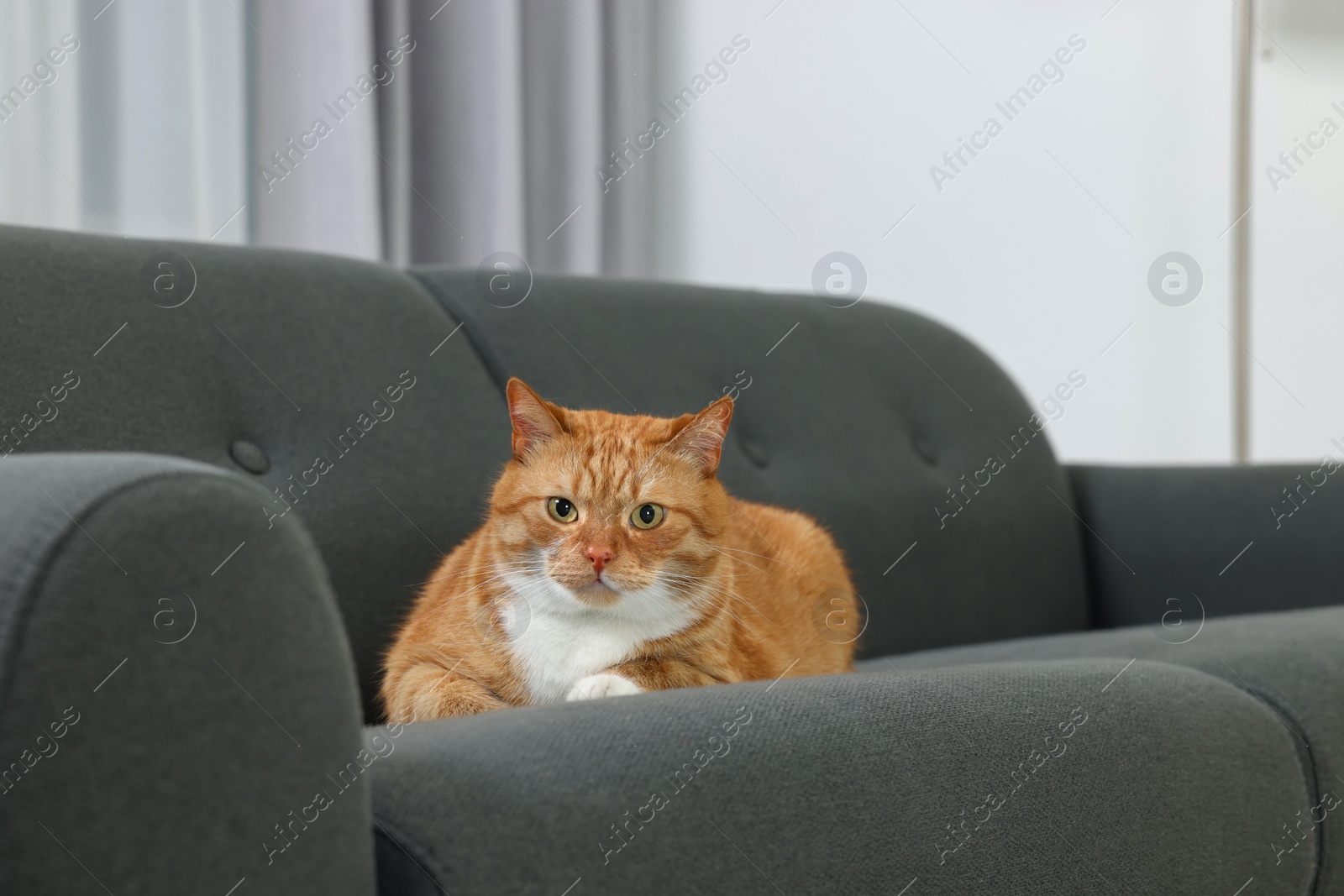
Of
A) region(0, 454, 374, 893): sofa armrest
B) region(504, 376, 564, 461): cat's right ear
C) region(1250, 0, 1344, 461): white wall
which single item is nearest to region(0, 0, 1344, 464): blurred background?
region(1250, 0, 1344, 461): white wall

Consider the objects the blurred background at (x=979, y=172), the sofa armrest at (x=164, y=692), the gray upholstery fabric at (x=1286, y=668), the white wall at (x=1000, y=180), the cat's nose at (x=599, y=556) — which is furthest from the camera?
the white wall at (x=1000, y=180)

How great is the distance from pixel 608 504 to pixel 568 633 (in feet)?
0.39

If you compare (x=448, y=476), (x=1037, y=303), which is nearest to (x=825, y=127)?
(x=1037, y=303)

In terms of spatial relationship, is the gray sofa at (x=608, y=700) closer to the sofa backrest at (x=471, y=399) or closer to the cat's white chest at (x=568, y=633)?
the sofa backrest at (x=471, y=399)

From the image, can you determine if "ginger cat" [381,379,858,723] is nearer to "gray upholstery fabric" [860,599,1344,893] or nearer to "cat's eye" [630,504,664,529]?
"cat's eye" [630,504,664,529]

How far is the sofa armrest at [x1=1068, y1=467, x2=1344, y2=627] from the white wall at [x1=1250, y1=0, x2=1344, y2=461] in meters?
1.30

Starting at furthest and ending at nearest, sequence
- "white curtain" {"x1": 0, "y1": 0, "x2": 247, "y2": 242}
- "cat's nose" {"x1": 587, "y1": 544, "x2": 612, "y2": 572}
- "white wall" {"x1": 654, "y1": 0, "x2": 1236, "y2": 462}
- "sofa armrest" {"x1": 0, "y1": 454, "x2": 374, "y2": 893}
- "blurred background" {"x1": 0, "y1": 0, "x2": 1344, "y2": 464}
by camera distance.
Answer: "white wall" {"x1": 654, "y1": 0, "x2": 1236, "y2": 462} < "blurred background" {"x1": 0, "y1": 0, "x2": 1344, "y2": 464} < "white curtain" {"x1": 0, "y1": 0, "x2": 247, "y2": 242} < "cat's nose" {"x1": 587, "y1": 544, "x2": 612, "y2": 572} < "sofa armrest" {"x1": 0, "y1": 454, "x2": 374, "y2": 893}

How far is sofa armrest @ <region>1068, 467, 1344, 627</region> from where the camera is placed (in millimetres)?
1806

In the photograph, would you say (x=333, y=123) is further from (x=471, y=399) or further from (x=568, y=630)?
(x=568, y=630)

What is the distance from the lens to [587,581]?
3.04ft

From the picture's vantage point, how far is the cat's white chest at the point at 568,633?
3.15 ft

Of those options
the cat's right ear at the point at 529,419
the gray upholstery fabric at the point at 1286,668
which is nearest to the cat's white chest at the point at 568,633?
the cat's right ear at the point at 529,419

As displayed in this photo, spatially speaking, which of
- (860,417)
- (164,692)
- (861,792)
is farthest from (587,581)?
(860,417)

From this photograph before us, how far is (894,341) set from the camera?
200cm
